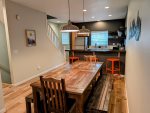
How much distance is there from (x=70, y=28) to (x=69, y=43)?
20.1 ft

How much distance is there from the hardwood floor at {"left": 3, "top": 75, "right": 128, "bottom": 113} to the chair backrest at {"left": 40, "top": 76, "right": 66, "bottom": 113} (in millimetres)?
980

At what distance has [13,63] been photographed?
393 centimetres

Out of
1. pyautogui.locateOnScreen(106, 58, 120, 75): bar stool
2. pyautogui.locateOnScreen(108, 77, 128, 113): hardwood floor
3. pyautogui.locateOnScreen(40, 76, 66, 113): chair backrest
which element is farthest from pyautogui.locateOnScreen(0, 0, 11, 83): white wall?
pyautogui.locateOnScreen(106, 58, 120, 75): bar stool

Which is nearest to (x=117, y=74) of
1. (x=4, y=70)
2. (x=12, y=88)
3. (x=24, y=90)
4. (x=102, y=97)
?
(x=102, y=97)

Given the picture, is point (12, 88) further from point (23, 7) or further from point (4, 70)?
point (23, 7)

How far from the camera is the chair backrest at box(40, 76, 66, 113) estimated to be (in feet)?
6.26

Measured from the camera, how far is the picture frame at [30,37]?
175 inches

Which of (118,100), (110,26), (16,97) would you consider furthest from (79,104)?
(110,26)

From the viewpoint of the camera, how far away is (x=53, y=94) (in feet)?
6.62

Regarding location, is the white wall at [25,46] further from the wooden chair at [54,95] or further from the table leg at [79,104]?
the table leg at [79,104]

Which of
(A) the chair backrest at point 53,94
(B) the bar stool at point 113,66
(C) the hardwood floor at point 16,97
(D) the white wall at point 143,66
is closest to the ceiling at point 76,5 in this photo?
(B) the bar stool at point 113,66

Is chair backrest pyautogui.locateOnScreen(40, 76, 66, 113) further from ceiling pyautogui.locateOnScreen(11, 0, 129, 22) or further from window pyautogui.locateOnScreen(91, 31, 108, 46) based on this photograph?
window pyautogui.locateOnScreen(91, 31, 108, 46)

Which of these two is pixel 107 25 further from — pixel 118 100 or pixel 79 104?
pixel 79 104

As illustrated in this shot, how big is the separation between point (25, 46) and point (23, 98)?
1894mm
